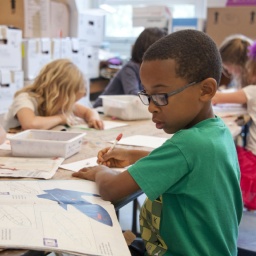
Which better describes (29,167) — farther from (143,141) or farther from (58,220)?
(143,141)

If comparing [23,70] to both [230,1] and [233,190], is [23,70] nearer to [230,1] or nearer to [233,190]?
[230,1]

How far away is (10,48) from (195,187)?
234 cm

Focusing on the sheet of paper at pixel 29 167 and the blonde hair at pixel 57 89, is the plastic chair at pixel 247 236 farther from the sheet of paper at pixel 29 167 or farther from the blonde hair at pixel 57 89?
the blonde hair at pixel 57 89

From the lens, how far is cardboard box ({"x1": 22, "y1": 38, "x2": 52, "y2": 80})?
10.1ft

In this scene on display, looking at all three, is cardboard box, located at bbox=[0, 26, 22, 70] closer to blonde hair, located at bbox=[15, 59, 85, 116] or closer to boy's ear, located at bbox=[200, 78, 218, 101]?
blonde hair, located at bbox=[15, 59, 85, 116]

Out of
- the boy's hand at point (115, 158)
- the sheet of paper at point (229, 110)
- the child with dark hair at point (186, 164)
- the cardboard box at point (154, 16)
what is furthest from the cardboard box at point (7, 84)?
the child with dark hair at point (186, 164)

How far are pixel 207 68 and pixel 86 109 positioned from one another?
4.09ft

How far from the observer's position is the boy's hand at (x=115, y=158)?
120 centimetres

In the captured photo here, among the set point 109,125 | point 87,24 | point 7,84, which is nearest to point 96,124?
point 109,125

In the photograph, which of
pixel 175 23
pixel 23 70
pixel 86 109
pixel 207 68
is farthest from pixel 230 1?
pixel 207 68

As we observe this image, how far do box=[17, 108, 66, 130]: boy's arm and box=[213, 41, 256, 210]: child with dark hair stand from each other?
917 millimetres

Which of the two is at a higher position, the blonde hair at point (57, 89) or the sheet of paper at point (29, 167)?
the blonde hair at point (57, 89)

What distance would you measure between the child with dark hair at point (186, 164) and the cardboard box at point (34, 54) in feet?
7.59

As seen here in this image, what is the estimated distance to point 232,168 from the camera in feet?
2.97
